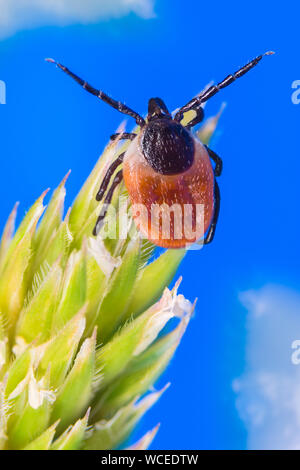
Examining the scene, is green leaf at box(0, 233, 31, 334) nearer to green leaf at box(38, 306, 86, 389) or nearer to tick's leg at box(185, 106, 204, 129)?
green leaf at box(38, 306, 86, 389)

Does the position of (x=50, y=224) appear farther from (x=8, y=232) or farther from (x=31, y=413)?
(x=31, y=413)

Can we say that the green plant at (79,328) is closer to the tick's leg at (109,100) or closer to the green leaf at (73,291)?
the green leaf at (73,291)

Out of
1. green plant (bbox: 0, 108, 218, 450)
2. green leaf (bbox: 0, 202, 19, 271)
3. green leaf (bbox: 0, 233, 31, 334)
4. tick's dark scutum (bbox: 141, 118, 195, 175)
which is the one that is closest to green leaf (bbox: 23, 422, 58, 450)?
green plant (bbox: 0, 108, 218, 450)

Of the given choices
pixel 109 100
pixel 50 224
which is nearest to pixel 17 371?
pixel 50 224

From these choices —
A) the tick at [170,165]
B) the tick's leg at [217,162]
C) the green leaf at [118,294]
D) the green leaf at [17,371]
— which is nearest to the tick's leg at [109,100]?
the tick at [170,165]

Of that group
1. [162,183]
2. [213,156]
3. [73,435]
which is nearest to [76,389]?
[73,435]
